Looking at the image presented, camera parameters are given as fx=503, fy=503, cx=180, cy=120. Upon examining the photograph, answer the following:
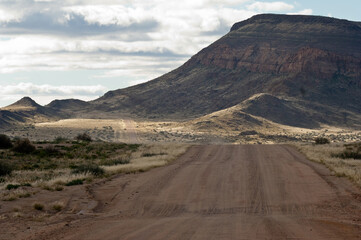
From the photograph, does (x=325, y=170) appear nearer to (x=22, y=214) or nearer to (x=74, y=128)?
(x=22, y=214)

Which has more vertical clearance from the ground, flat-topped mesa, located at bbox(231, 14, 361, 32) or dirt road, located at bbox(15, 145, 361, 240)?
flat-topped mesa, located at bbox(231, 14, 361, 32)

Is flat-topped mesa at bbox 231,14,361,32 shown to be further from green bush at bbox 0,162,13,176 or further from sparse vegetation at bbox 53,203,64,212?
sparse vegetation at bbox 53,203,64,212

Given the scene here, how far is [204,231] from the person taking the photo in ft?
36.8

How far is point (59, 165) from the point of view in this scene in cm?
2820

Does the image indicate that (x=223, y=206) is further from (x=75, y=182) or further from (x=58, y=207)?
(x=75, y=182)

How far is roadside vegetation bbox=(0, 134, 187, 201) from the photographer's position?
18328mm

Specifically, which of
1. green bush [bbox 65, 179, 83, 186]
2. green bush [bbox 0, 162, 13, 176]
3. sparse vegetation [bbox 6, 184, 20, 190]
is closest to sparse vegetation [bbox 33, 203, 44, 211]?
sparse vegetation [bbox 6, 184, 20, 190]

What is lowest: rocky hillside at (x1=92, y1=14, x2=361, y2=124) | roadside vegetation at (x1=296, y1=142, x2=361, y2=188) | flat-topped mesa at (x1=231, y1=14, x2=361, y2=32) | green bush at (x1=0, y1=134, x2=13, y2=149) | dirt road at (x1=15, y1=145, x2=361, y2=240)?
roadside vegetation at (x1=296, y1=142, x2=361, y2=188)

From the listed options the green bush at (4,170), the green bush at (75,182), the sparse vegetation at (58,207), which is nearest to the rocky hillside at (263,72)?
the green bush at (4,170)

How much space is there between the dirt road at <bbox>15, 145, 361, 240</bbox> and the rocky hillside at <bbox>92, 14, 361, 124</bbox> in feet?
334

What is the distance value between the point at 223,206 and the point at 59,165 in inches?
615

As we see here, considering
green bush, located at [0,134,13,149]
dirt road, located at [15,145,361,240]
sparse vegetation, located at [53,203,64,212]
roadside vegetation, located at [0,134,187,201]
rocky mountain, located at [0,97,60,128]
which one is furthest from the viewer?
rocky mountain, located at [0,97,60,128]

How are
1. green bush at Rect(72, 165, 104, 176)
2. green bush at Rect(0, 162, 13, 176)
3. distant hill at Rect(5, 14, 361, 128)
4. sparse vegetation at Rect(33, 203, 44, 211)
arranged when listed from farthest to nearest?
1. distant hill at Rect(5, 14, 361, 128)
2. green bush at Rect(0, 162, 13, 176)
3. green bush at Rect(72, 165, 104, 176)
4. sparse vegetation at Rect(33, 203, 44, 211)

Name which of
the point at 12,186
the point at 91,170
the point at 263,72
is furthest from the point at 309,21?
the point at 12,186
